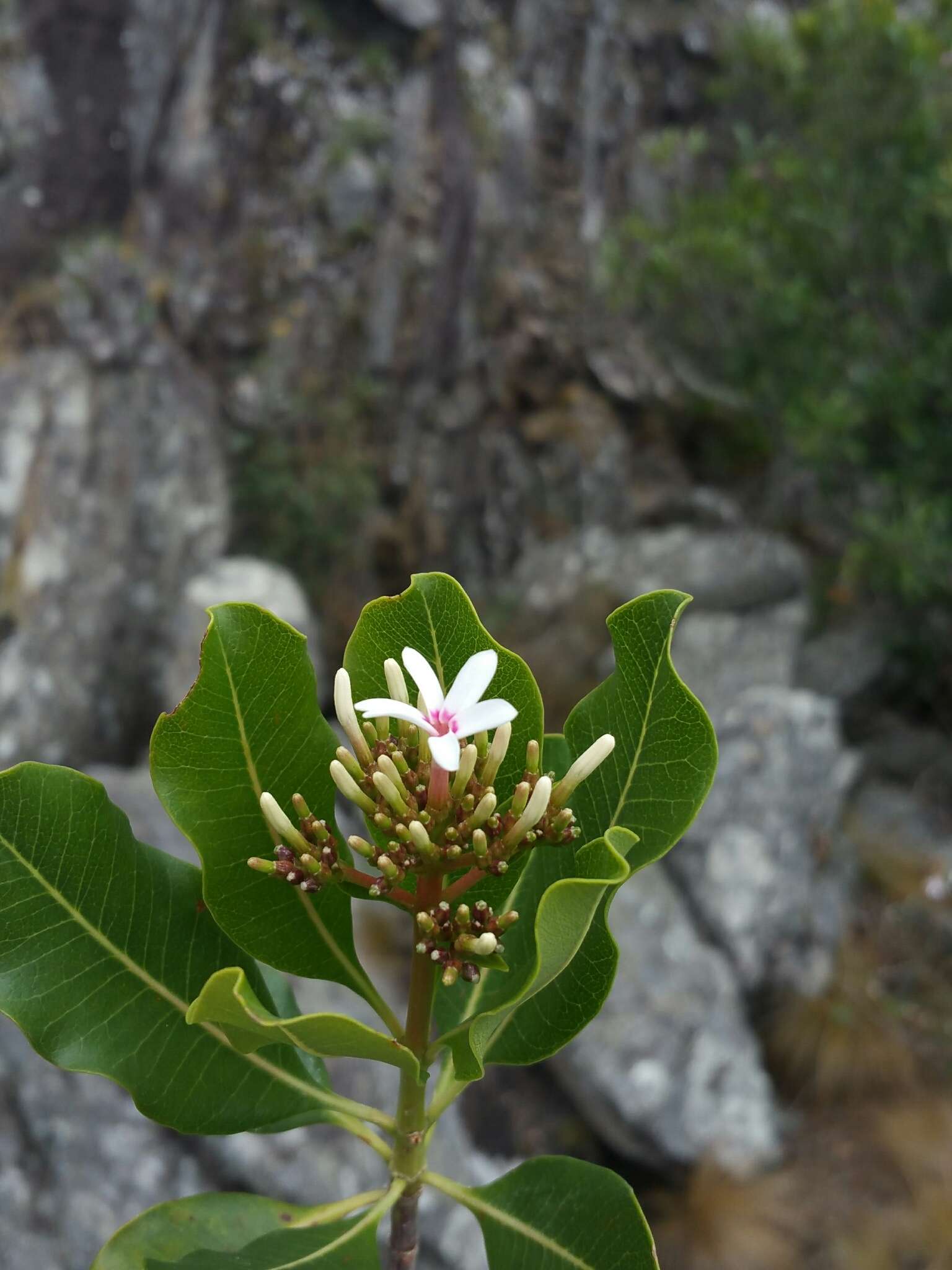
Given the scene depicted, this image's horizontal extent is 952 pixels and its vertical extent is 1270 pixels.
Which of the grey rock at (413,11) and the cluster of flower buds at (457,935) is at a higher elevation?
the grey rock at (413,11)

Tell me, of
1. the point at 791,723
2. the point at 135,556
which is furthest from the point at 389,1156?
the point at 135,556

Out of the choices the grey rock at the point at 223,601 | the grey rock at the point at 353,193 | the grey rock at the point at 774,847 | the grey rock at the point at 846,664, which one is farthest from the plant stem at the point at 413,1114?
the grey rock at the point at 353,193

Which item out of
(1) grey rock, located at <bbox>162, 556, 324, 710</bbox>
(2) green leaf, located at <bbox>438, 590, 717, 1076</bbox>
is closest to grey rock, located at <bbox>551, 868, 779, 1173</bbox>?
(1) grey rock, located at <bbox>162, 556, 324, 710</bbox>

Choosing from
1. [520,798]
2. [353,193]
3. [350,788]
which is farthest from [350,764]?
[353,193]

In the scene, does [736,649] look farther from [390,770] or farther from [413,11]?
Answer: [390,770]

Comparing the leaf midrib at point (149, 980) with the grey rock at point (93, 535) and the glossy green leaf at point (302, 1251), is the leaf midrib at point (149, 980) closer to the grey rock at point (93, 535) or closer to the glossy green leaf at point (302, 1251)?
the glossy green leaf at point (302, 1251)

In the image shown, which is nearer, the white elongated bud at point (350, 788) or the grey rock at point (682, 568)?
the white elongated bud at point (350, 788)
